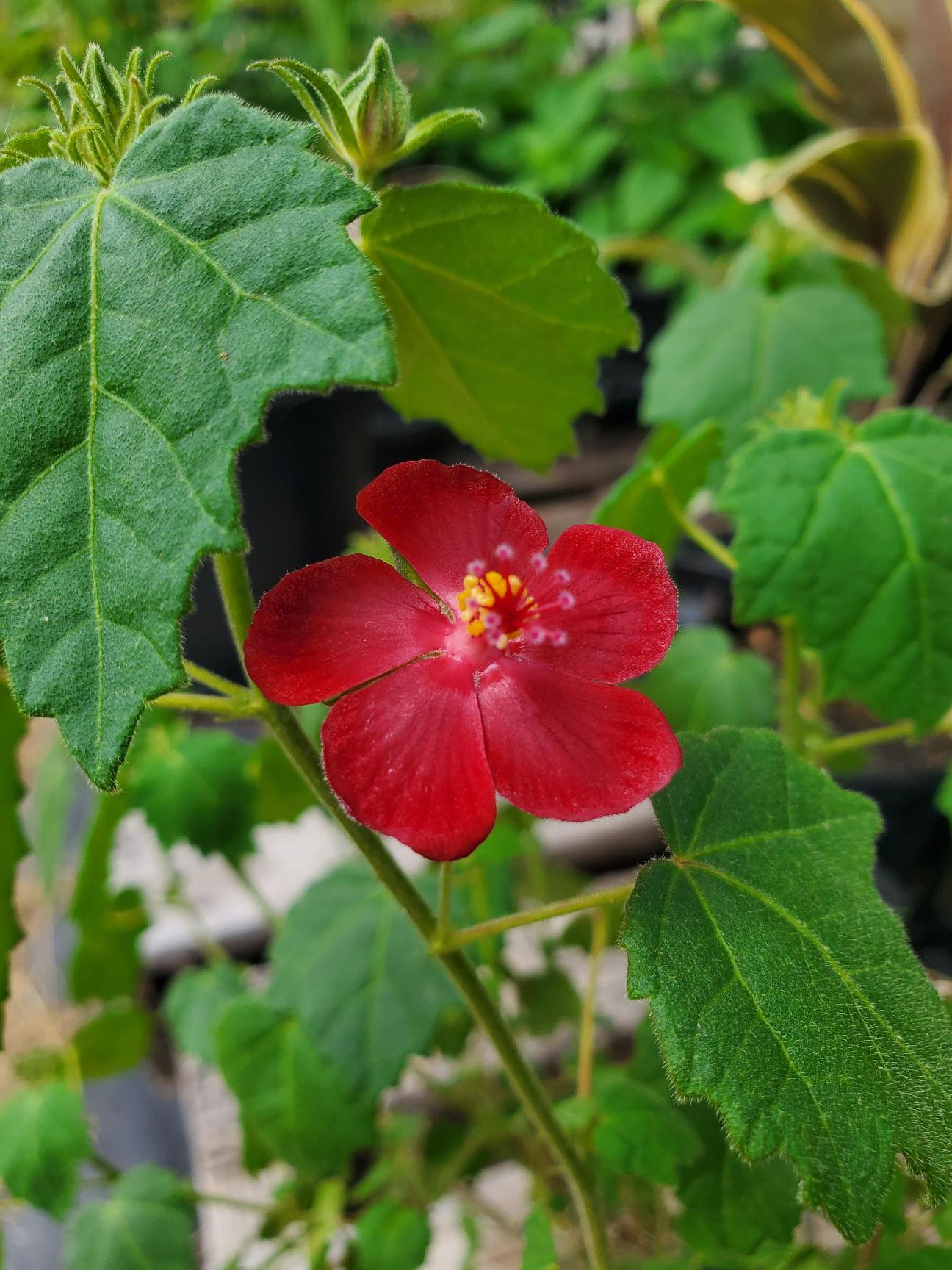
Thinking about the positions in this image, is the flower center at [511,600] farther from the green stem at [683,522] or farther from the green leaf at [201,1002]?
the green leaf at [201,1002]

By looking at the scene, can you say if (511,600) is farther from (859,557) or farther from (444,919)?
(859,557)

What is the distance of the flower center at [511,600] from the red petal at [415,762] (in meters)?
0.03

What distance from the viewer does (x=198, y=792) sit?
0.69 metres

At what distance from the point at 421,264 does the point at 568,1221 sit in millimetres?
657

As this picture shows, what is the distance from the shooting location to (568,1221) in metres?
0.71

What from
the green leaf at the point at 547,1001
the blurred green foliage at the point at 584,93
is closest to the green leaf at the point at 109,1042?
the green leaf at the point at 547,1001

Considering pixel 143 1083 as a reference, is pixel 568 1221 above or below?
above

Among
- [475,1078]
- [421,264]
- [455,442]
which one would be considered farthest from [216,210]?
[455,442]

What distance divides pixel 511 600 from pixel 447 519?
4cm

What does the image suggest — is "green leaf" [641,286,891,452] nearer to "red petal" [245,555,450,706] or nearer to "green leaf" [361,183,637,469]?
"green leaf" [361,183,637,469]

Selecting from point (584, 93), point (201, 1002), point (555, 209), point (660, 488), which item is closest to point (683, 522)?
point (660, 488)

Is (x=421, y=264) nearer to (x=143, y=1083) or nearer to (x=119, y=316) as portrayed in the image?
(x=119, y=316)

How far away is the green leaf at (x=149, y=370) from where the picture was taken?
280 millimetres

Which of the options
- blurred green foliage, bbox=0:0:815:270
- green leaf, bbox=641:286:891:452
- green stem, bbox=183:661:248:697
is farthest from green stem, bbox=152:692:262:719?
blurred green foliage, bbox=0:0:815:270
